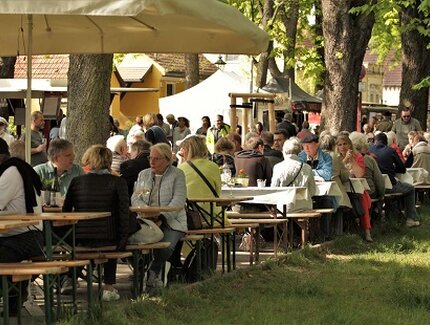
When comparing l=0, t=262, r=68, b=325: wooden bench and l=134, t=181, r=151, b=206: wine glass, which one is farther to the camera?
l=134, t=181, r=151, b=206: wine glass

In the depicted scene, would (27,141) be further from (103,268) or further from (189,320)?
(189,320)

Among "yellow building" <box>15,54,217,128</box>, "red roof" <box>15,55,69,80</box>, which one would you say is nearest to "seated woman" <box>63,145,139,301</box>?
"red roof" <box>15,55,69,80</box>

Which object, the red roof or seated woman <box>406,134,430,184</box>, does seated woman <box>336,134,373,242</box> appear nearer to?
seated woman <box>406,134,430,184</box>

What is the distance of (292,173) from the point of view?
17.0 metres

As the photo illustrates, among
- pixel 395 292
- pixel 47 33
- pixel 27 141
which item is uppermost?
pixel 47 33

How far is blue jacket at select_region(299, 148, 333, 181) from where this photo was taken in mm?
18125

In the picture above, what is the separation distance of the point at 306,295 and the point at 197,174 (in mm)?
2058

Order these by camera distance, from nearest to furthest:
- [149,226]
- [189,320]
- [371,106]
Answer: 1. [189,320]
2. [149,226]
3. [371,106]

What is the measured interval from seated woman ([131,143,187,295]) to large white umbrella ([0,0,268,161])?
3.90 feet

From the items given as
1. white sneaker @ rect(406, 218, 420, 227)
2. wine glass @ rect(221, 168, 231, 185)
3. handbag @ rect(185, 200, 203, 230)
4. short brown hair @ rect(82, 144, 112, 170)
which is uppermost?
short brown hair @ rect(82, 144, 112, 170)

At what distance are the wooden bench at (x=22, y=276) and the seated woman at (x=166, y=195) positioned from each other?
2593 millimetres

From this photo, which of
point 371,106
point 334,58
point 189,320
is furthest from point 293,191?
point 371,106

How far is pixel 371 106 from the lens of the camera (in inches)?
2717

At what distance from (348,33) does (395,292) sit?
12540 millimetres
